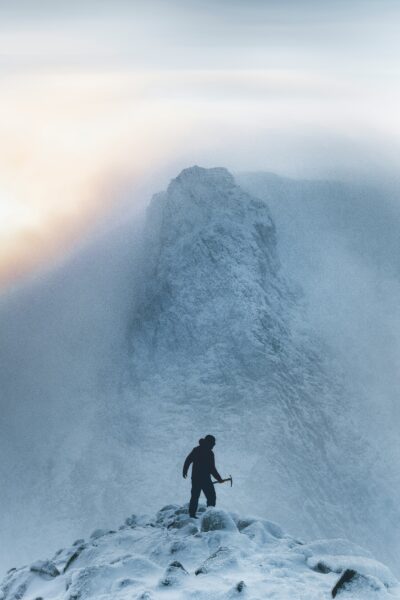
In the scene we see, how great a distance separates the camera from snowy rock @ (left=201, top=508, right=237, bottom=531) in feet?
69.7

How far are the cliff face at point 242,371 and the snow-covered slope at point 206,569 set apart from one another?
5517 centimetres

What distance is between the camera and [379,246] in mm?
110312

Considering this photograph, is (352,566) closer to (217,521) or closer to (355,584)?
(355,584)

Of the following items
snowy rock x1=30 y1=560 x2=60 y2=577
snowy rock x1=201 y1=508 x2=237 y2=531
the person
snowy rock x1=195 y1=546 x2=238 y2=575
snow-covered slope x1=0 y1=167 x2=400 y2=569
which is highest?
snow-covered slope x1=0 y1=167 x2=400 y2=569

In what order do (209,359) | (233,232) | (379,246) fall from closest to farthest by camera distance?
(209,359) < (233,232) < (379,246)

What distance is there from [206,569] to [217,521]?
14.5 feet

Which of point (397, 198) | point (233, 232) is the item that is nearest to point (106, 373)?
point (233, 232)

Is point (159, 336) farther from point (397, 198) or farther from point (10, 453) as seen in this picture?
point (397, 198)

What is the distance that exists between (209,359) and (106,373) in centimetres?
1329

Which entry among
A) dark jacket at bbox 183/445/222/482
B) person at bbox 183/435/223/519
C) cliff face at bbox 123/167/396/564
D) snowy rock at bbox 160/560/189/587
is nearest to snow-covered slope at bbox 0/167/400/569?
cliff face at bbox 123/167/396/564

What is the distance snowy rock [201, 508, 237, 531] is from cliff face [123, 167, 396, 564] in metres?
55.1

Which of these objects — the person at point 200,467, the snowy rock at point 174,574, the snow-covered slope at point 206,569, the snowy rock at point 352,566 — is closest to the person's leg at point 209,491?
the person at point 200,467

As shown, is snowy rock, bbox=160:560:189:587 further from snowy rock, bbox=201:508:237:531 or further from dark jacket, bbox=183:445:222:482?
dark jacket, bbox=183:445:222:482

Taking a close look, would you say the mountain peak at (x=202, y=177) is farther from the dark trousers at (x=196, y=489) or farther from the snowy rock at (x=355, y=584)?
the snowy rock at (x=355, y=584)
